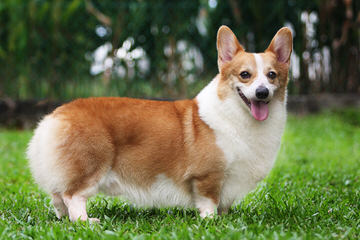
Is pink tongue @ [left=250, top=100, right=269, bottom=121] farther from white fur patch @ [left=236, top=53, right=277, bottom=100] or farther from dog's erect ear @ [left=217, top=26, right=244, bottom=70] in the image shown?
dog's erect ear @ [left=217, top=26, right=244, bottom=70]

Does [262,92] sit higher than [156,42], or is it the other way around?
[262,92]

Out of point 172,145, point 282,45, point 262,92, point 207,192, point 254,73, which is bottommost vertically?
point 207,192

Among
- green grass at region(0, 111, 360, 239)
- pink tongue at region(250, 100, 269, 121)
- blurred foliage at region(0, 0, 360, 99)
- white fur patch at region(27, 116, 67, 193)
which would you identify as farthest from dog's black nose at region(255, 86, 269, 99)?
blurred foliage at region(0, 0, 360, 99)

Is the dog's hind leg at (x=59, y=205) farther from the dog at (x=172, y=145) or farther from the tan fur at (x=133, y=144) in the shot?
the tan fur at (x=133, y=144)

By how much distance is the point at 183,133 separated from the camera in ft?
11.0

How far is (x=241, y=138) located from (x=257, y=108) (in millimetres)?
255

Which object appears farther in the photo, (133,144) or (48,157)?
(133,144)

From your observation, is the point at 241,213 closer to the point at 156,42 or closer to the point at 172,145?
the point at 172,145

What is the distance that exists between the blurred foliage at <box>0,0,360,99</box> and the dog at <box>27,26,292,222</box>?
677 cm

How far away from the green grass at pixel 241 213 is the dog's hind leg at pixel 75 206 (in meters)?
0.08

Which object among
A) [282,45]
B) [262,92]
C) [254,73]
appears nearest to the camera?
[262,92]

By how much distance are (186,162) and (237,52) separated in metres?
0.94

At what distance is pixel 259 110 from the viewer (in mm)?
3219

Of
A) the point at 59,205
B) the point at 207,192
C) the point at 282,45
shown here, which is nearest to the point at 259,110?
the point at 282,45
